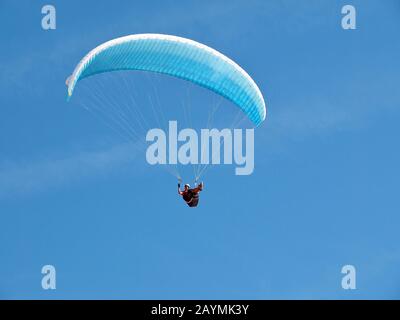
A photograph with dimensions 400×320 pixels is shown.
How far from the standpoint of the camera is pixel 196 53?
35656mm

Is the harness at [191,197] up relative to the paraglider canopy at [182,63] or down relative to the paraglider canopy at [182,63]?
down

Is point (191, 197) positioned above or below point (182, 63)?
below

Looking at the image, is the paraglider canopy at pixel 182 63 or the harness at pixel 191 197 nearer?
the paraglider canopy at pixel 182 63

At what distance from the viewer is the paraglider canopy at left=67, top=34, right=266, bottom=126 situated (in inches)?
1374

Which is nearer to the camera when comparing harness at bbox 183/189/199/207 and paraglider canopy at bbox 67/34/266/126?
paraglider canopy at bbox 67/34/266/126

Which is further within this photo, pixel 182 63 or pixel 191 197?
pixel 191 197

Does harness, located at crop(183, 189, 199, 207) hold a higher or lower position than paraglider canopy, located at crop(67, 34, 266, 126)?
lower

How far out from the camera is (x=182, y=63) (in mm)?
35781

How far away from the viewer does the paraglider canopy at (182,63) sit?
34.9 m
